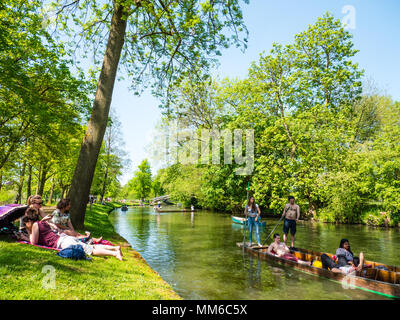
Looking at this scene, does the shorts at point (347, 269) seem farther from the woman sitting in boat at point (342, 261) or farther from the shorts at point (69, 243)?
the shorts at point (69, 243)

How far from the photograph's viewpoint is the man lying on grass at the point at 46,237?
6750 millimetres

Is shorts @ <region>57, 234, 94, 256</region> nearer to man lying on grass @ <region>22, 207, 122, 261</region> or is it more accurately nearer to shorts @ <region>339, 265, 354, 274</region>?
man lying on grass @ <region>22, 207, 122, 261</region>

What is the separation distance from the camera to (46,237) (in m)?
6.89

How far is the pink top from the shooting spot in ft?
22.5

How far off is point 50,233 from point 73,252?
1.30 metres

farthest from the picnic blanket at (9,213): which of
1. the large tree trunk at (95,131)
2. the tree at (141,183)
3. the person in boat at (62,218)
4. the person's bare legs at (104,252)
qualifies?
the tree at (141,183)

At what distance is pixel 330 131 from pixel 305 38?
1154 cm

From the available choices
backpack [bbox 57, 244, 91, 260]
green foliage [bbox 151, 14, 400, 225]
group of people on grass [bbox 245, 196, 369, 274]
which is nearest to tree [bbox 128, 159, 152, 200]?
green foliage [bbox 151, 14, 400, 225]

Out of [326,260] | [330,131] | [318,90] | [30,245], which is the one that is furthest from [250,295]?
[318,90]

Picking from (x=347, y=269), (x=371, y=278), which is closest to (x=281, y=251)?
(x=347, y=269)

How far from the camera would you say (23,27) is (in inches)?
498

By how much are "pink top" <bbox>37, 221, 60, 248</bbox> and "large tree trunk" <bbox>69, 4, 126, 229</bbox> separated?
2733 millimetres

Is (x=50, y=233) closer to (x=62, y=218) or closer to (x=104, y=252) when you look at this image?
(x=62, y=218)

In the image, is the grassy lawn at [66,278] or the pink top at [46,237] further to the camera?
the pink top at [46,237]
